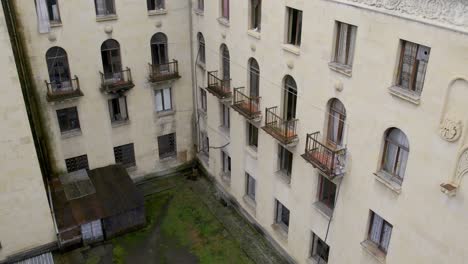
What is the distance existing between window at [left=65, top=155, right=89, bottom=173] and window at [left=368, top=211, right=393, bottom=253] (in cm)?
2146

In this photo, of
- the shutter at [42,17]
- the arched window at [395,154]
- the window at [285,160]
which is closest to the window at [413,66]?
the arched window at [395,154]

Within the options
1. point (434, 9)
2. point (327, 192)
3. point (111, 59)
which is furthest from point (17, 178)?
point (434, 9)

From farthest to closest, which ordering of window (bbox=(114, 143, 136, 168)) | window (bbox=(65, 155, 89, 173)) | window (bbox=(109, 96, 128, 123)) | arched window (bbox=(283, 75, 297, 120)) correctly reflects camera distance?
window (bbox=(114, 143, 136, 168))
window (bbox=(109, 96, 128, 123))
window (bbox=(65, 155, 89, 173))
arched window (bbox=(283, 75, 297, 120))

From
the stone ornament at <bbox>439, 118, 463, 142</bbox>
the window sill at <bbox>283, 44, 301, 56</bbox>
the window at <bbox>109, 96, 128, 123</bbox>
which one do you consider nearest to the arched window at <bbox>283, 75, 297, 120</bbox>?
the window sill at <bbox>283, 44, 301, 56</bbox>

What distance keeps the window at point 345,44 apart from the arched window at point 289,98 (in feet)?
12.5

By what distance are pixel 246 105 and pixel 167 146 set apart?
1142 cm

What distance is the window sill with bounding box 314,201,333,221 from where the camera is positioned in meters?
23.8

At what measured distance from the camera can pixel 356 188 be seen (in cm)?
2142

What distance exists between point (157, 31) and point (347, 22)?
17.0m

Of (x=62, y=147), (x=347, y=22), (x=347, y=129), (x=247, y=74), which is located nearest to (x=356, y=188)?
(x=347, y=129)

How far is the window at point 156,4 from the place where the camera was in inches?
1259

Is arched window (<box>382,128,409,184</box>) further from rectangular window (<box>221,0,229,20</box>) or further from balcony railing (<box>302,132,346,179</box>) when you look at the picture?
rectangular window (<box>221,0,229,20</box>)

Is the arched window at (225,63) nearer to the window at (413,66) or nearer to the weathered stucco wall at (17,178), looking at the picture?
the weathered stucco wall at (17,178)

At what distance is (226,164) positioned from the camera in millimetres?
34281
